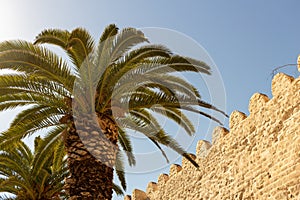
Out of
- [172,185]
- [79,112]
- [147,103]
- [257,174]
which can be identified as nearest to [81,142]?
[79,112]

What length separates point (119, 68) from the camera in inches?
328

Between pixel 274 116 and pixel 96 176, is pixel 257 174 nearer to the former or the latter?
pixel 274 116

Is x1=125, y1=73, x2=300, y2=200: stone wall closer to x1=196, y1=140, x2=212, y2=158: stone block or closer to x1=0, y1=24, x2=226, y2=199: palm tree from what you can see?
x1=196, y1=140, x2=212, y2=158: stone block

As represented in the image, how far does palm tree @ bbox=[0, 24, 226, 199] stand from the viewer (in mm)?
7930

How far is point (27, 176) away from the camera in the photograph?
11.9 meters

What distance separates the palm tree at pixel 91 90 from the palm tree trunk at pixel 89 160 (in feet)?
0.06

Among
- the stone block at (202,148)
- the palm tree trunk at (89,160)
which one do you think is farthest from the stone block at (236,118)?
the palm tree trunk at (89,160)

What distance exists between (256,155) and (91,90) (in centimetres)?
348

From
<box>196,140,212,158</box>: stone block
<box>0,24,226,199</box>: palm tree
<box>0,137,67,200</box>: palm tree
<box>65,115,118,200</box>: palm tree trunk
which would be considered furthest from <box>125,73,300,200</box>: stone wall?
<box>0,137,67,200</box>: palm tree

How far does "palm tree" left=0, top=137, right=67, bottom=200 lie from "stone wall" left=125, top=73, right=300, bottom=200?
3.43 metres

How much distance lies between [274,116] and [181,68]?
1989mm

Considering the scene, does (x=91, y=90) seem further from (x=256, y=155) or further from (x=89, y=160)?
(x=256, y=155)

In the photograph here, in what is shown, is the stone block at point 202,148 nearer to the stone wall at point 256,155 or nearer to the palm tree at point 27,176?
the stone wall at point 256,155

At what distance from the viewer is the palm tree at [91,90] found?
312 inches
